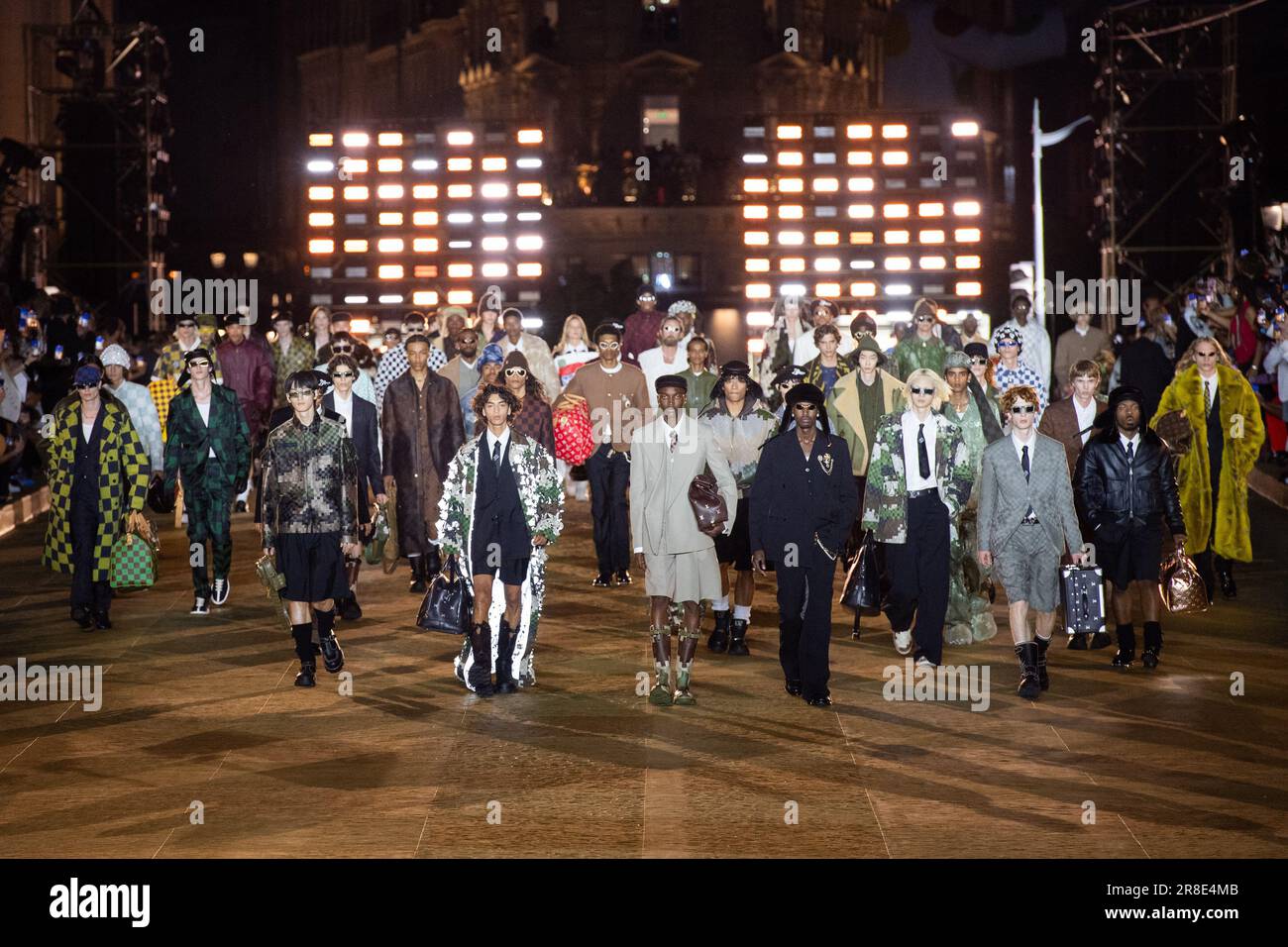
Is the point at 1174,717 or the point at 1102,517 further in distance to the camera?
the point at 1102,517

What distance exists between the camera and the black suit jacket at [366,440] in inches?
517

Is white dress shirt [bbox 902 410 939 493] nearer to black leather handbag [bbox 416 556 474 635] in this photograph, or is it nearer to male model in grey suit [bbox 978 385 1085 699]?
male model in grey suit [bbox 978 385 1085 699]

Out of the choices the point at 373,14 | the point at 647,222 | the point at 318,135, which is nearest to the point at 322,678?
the point at 318,135

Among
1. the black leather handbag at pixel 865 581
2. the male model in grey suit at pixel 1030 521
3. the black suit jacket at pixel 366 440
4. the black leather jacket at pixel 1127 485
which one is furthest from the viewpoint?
the black suit jacket at pixel 366 440

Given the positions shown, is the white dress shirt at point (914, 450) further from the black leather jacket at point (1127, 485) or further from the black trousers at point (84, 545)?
the black trousers at point (84, 545)

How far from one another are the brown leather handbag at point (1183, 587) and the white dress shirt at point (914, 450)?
1743mm

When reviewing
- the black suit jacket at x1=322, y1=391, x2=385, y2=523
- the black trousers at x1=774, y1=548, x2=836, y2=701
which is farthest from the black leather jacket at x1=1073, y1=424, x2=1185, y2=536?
the black suit jacket at x1=322, y1=391, x2=385, y2=523

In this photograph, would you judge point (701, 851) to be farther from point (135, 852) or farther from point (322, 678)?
point (322, 678)

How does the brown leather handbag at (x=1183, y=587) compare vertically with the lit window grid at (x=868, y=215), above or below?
below

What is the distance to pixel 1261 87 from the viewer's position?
30250 millimetres

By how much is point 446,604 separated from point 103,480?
3.49m

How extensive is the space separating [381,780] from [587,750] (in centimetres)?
110

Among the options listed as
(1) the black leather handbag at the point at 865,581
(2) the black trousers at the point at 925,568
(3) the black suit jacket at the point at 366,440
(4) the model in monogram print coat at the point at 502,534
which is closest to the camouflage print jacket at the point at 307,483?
(4) the model in monogram print coat at the point at 502,534

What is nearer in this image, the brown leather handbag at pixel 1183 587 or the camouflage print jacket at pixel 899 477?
the camouflage print jacket at pixel 899 477
